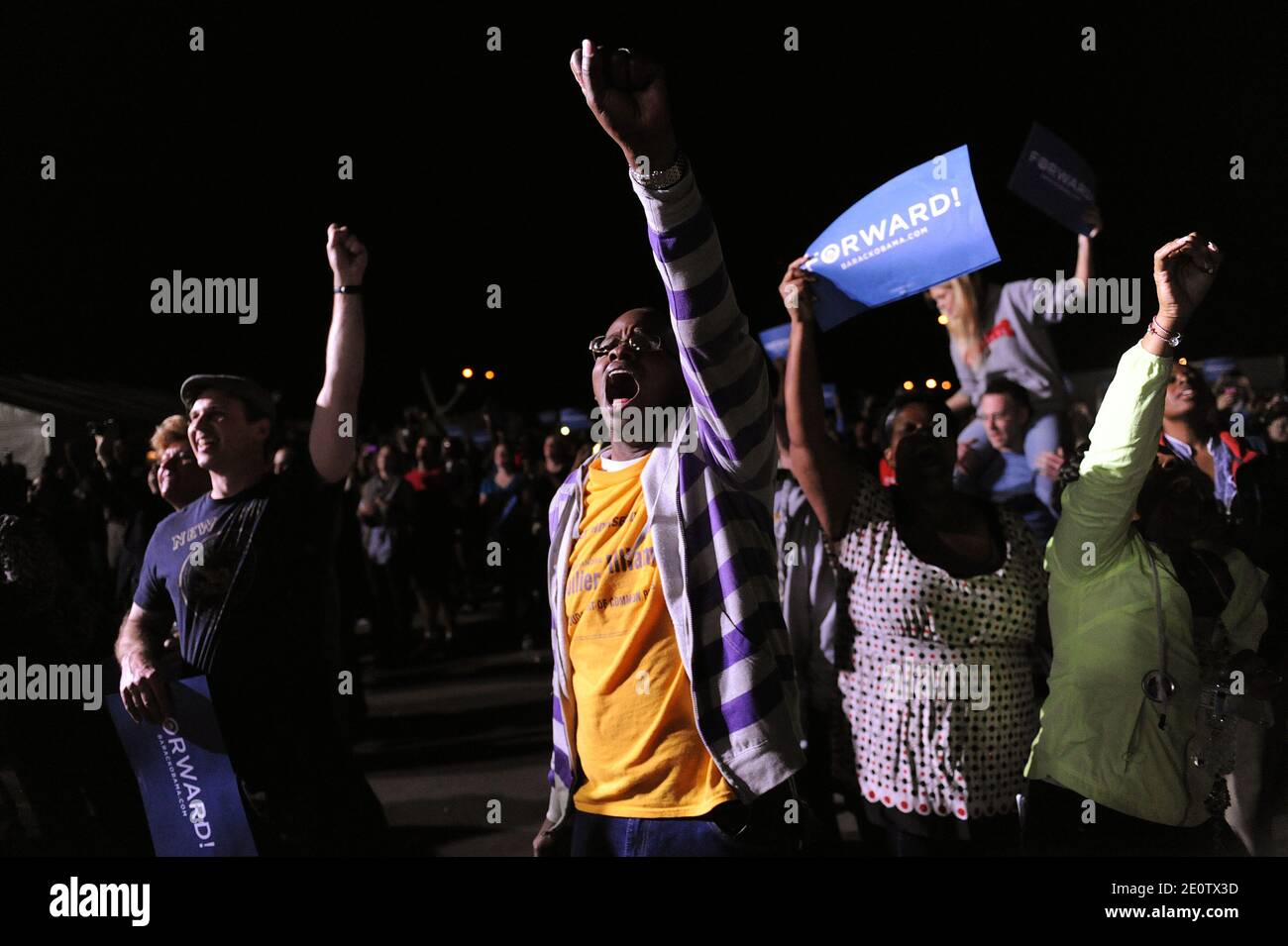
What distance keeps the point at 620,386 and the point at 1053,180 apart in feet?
10.5

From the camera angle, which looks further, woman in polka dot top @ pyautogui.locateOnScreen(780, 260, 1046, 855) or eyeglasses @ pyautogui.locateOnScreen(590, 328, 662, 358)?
woman in polka dot top @ pyautogui.locateOnScreen(780, 260, 1046, 855)

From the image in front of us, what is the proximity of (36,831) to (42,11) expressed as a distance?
3716mm

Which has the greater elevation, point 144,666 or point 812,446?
point 812,446

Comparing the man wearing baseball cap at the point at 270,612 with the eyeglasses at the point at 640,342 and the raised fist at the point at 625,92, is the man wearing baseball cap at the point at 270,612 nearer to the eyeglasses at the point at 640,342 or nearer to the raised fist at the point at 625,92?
the eyeglasses at the point at 640,342

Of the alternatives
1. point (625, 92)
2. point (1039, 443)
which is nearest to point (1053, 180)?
point (1039, 443)

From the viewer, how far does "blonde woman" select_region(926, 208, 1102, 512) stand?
541cm

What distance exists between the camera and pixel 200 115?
7.43m

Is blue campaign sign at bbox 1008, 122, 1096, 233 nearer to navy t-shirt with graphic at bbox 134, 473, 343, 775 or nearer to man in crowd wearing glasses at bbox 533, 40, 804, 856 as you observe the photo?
man in crowd wearing glasses at bbox 533, 40, 804, 856

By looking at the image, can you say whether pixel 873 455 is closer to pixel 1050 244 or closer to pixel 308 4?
pixel 308 4

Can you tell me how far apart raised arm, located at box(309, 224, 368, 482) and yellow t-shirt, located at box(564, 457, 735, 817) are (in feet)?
3.48

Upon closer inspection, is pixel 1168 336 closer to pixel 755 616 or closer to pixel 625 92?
pixel 755 616

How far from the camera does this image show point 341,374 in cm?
317


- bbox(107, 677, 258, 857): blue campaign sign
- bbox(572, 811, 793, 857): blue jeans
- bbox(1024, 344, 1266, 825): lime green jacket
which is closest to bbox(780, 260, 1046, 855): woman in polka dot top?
bbox(1024, 344, 1266, 825): lime green jacket
